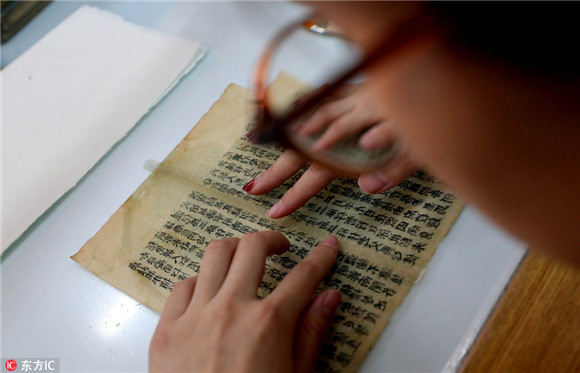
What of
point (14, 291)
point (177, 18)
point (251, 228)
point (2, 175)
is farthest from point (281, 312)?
point (177, 18)

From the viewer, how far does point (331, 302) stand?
463 millimetres

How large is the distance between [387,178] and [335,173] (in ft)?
0.45

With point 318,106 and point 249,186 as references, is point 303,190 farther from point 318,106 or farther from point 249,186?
point 318,106

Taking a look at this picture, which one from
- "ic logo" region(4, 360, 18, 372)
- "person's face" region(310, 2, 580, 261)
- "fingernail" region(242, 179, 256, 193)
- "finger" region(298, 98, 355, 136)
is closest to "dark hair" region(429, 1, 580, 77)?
"person's face" region(310, 2, 580, 261)

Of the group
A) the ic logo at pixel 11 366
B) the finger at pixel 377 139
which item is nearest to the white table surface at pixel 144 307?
the ic logo at pixel 11 366

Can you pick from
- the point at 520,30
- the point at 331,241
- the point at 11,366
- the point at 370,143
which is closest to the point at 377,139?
the point at 370,143

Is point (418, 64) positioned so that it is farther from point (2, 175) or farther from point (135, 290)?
point (2, 175)

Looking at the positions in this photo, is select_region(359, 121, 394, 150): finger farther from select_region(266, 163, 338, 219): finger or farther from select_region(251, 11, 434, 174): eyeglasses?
select_region(266, 163, 338, 219): finger

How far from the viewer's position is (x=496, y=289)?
450 millimetres

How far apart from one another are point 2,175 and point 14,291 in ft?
0.72

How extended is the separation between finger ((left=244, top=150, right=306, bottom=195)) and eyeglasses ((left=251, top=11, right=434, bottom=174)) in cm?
13

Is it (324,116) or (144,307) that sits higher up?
(324,116)

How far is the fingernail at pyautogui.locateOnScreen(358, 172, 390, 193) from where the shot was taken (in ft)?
1.70

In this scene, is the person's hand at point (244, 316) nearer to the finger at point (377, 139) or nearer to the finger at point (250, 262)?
the finger at point (250, 262)
